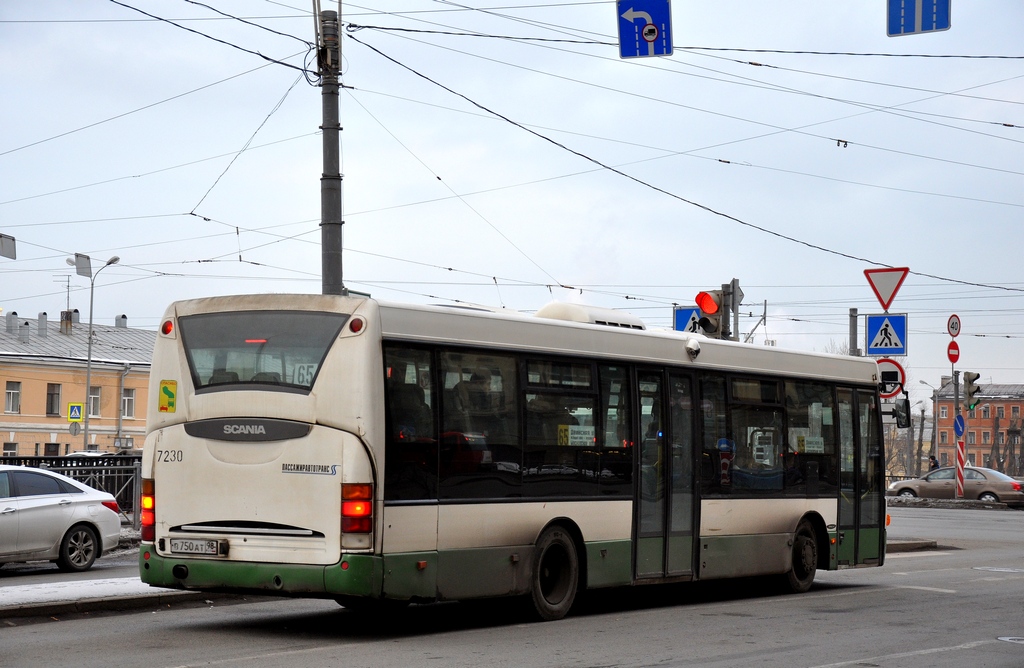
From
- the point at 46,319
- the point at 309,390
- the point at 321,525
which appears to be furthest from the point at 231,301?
the point at 46,319

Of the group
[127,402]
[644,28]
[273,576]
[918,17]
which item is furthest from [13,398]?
[273,576]

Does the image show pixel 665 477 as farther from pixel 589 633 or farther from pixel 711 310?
pixel 711 310

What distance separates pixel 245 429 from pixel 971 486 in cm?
3622

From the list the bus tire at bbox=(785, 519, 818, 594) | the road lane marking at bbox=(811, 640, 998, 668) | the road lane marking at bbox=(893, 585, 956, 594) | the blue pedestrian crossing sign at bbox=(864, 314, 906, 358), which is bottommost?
the road lane marking at bbox=(893, 585, 956, 594)

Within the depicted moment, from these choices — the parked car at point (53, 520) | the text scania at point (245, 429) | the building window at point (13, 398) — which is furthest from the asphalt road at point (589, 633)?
the building window at point (13, 398)

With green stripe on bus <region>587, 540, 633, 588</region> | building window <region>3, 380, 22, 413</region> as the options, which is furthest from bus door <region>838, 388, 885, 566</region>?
building window <region>3, 380, 22, 413</region>

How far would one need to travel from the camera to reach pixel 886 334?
22.5 m

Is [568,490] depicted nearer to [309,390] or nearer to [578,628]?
[578,628]

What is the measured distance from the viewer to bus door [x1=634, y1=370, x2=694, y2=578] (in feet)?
43.1

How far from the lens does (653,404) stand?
13.4 m

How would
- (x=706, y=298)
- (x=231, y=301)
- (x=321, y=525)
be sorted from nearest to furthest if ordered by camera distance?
1. (x=321, y=525)
2. (x=231, y=301)
3. (x=706, y=298)

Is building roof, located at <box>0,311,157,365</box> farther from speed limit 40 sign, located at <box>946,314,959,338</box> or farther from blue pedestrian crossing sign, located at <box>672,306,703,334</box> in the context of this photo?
blue pedestrian crossing sign, located at <box>672,306,703,334</box>

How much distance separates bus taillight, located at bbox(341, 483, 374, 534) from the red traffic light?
10.4 m

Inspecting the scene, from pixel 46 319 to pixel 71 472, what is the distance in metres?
57.0
